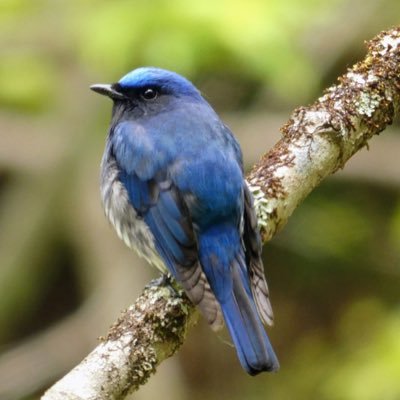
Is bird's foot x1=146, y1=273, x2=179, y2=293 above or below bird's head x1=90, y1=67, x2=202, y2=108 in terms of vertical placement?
below

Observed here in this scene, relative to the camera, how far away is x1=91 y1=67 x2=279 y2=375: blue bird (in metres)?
3.84

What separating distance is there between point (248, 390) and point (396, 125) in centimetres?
218

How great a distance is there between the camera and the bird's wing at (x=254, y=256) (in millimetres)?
3953

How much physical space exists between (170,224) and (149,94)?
815 millimetres

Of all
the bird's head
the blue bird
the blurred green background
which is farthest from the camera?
the blurred green background

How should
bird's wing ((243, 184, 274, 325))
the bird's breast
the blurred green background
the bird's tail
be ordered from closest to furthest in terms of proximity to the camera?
the bird's tail, bird's wing ((243, 184, 274, 325)), the bird's breast, the blurred green background

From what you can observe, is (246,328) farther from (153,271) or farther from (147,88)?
(153,271)

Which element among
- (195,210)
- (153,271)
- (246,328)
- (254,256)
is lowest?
(153,271)

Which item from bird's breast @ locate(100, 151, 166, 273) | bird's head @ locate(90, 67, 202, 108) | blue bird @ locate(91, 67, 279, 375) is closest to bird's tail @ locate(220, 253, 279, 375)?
blue bird @ locate(91, 67, 279, 375)

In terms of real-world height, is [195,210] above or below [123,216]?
above

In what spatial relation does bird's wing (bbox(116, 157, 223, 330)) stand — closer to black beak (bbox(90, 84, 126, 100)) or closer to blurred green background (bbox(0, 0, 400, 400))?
black beak (bbox(90, 84, 126, 100))

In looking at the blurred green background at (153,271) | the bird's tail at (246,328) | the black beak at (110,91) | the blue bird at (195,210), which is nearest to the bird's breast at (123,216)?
the blue bird at (195,210)

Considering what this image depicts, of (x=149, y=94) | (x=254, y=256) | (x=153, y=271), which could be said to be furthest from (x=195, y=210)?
(x=153, y=271)

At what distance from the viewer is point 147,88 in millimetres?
4711
